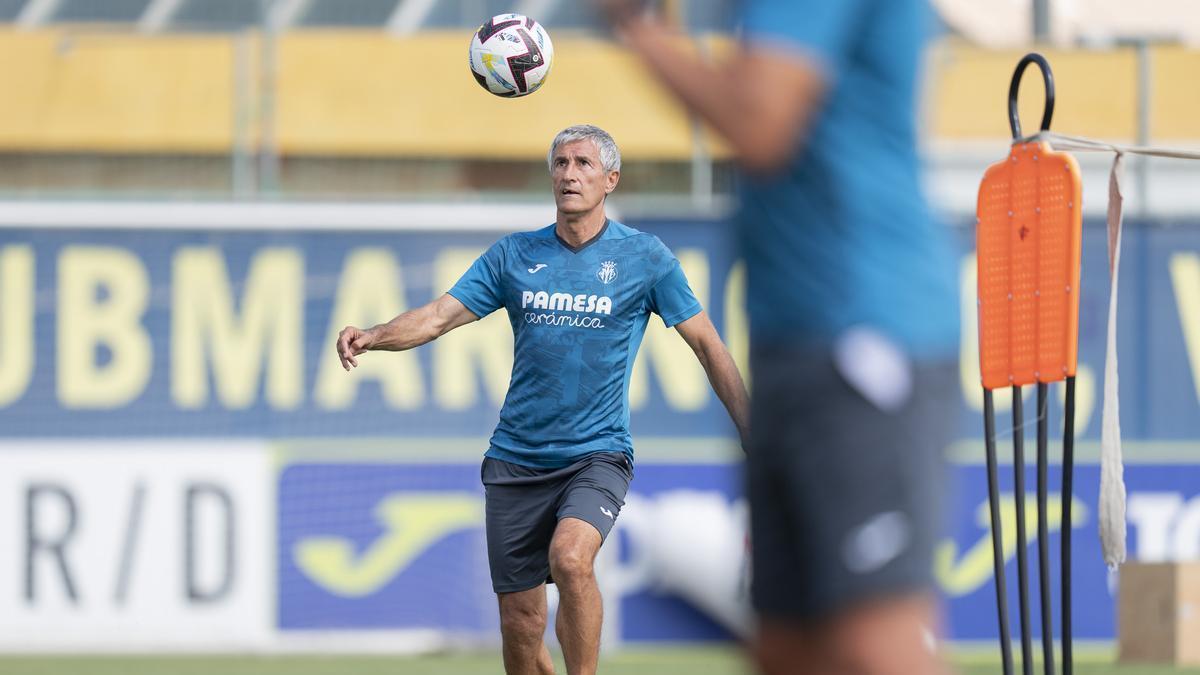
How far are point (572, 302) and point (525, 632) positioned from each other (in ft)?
3.88

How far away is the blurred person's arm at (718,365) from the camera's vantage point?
20.3 feet

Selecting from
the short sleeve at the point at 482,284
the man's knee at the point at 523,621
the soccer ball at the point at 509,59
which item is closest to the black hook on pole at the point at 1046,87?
the short sleeve at the point at 482,284

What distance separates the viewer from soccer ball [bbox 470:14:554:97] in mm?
7215

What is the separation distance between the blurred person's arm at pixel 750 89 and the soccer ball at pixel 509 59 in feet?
14.8

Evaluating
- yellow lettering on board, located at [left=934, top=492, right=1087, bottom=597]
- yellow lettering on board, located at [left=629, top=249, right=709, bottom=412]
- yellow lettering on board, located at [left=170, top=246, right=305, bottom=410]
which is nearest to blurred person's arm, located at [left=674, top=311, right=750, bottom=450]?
yellow lettering on board, located at [left=629, top=249, right=709, bottom=412]

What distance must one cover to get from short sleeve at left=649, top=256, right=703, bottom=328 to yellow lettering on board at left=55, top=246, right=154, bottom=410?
5.31 metres

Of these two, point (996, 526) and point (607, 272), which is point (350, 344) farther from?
point (996, 526)

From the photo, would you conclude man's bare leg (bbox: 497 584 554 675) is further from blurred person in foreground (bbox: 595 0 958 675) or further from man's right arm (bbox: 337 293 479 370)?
blurred person in foreground (bbox: 595 0 958 675)

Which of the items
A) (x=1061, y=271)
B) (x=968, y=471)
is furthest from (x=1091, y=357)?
(x=1061, y=271)

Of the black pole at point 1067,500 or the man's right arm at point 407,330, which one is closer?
the black pole at point 1067,500

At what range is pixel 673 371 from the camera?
1136cm

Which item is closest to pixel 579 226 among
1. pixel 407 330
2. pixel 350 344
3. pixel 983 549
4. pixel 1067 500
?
pixel 407 330

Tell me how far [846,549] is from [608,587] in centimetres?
845

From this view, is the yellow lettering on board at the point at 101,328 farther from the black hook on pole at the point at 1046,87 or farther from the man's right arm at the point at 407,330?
the black hook on pole at the point at 1046,87
